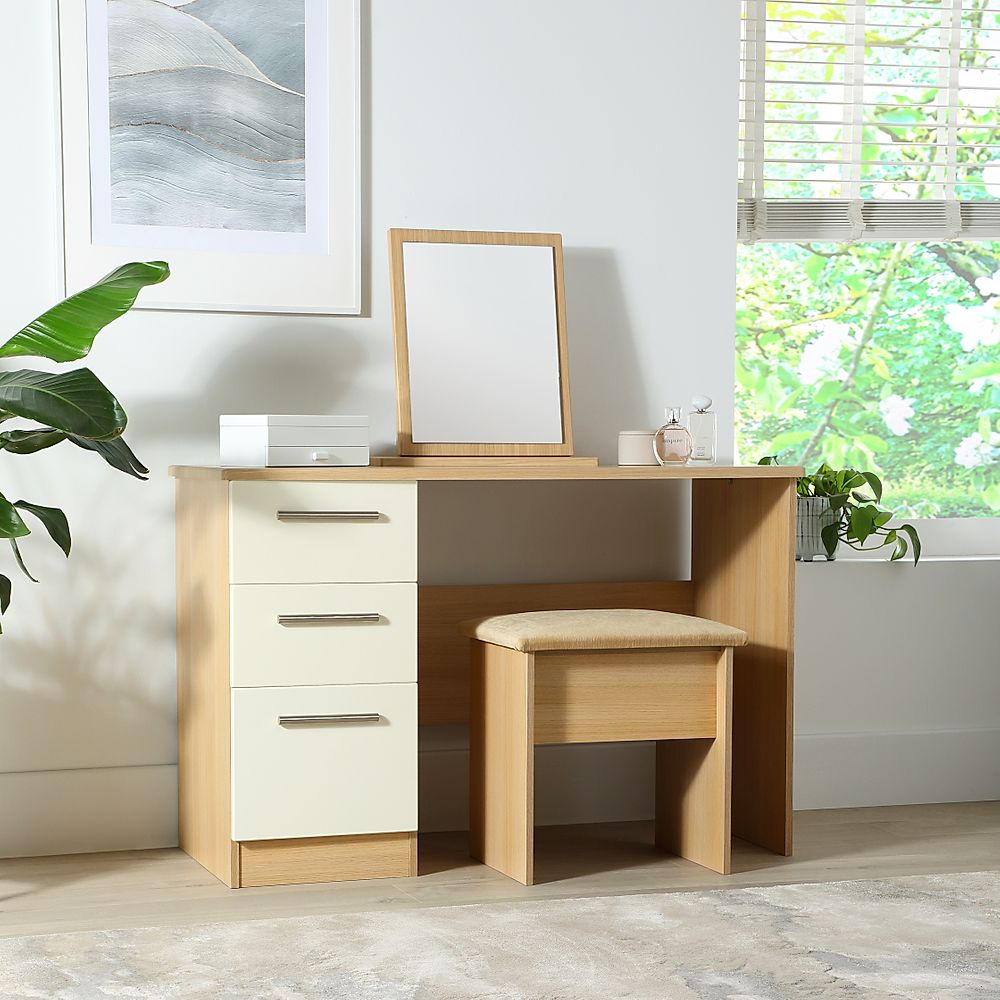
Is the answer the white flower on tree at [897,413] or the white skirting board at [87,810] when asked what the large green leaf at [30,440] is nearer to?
the white skirting board at [87,810]

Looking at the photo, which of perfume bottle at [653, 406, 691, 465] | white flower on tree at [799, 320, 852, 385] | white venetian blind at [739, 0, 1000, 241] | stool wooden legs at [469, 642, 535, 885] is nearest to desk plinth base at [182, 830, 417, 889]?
stool wooden legs at [469, 642, 535, 885]

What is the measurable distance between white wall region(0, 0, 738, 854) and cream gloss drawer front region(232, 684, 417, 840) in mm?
473

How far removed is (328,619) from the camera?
7.97ft

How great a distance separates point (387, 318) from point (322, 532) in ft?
2.15

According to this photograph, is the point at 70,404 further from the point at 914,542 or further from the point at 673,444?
the point at 914,542

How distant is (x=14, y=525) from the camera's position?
2215mm

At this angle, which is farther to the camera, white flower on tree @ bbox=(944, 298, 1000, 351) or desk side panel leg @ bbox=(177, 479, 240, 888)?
white flower on tree @ bbox=(944, 298, 1000, 351)

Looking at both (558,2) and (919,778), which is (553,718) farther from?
(558,2)

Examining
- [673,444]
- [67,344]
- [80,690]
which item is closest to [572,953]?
[673,444]

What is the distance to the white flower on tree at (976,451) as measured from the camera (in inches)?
157

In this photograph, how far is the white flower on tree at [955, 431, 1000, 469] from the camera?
157 inches

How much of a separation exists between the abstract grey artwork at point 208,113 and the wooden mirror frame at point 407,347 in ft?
0.74

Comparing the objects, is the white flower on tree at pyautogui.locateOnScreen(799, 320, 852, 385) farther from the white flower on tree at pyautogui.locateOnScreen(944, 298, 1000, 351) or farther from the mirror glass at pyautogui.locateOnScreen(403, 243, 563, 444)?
the mirror glass at pyautogui.locateOnScreen(403, 243, 563, 444)

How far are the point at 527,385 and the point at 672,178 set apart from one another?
61cm
